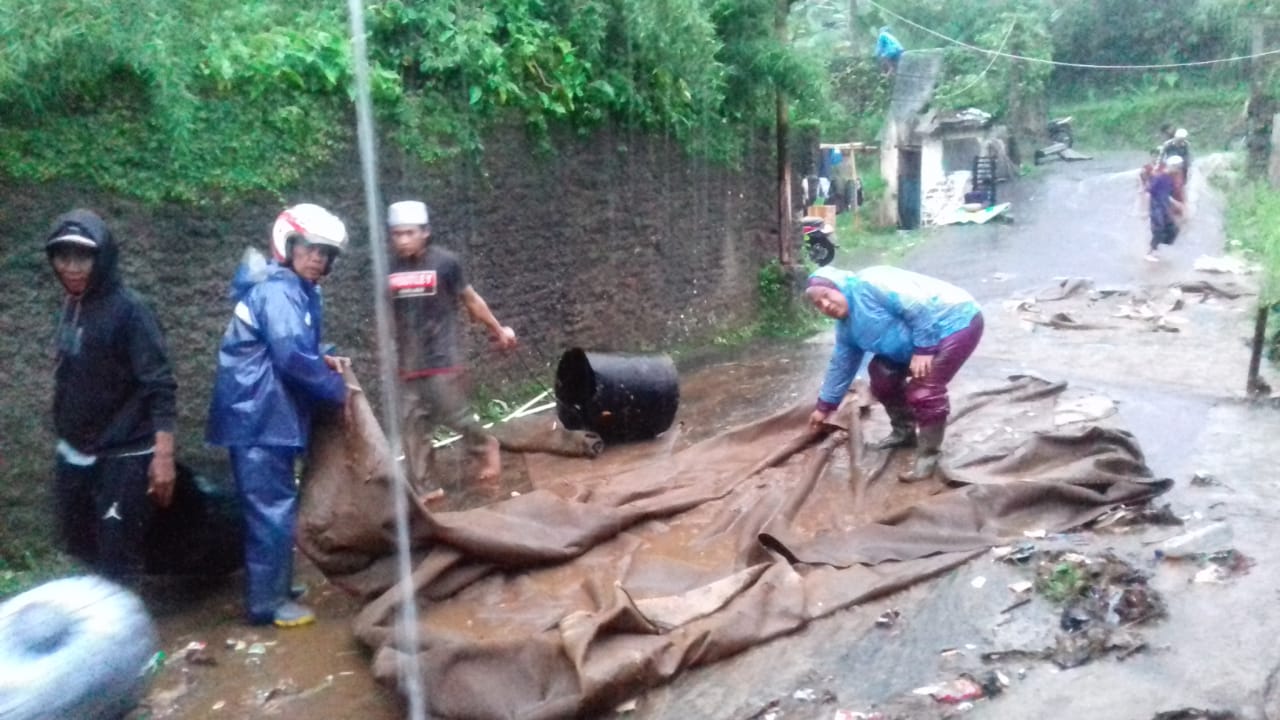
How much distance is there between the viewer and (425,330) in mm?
6781

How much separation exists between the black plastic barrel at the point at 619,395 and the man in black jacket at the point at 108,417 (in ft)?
10.6

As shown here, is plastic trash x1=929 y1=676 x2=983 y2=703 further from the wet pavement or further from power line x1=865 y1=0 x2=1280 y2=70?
power line x1=865 y1=0 x2=1280 y2=70

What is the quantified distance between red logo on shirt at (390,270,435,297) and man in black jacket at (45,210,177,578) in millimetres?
1955

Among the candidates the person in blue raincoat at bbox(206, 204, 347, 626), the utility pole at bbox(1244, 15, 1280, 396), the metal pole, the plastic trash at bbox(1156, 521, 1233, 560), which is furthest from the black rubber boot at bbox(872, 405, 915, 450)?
the utility pole at bbox(1244, 15, 1280, 396)

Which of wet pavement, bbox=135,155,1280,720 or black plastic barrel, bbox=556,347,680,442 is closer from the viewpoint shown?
wet pavement, bbox=135,155,1280,720

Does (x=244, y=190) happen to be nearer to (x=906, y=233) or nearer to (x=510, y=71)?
(x=510, y=71)

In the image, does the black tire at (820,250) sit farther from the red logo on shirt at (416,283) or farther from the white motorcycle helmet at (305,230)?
the white motorcycle helmet at (305,230)

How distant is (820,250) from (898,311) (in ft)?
44.4

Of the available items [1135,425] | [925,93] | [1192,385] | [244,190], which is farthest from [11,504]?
[925,93]

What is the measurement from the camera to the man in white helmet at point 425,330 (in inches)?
264

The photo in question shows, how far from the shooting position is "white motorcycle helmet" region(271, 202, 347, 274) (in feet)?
17.0

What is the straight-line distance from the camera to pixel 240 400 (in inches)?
202

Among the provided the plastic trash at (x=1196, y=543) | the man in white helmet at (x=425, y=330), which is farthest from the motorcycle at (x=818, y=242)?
the plastic trash at (x=1196, y=543)

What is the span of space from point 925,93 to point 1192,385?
77.5ft
